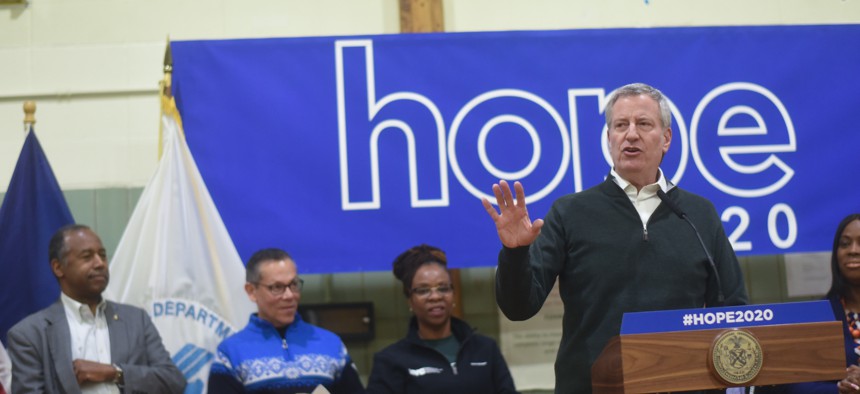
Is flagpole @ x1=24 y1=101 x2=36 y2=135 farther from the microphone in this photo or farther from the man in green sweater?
the microphone

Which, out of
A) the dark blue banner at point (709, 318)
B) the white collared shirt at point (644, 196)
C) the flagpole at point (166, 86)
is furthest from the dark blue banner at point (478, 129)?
the dark blue banner at point (709, 318)

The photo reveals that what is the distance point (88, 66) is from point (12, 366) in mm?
1599

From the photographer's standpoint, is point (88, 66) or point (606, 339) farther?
point (88, 66)

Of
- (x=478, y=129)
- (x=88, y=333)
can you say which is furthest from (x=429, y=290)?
(x=88, y=333)

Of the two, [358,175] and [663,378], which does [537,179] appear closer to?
[358,175]

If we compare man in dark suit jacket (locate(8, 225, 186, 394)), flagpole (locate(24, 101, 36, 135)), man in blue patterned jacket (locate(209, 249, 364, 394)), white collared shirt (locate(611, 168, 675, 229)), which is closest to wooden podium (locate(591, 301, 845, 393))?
white collared shirt (locate(611, 168, 675, 229))

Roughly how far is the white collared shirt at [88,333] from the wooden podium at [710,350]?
7.09 ft

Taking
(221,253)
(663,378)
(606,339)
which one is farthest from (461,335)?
(663,378)

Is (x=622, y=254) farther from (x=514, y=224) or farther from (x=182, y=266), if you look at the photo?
(x=182, y=266)

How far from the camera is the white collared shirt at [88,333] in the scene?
354 centimetres

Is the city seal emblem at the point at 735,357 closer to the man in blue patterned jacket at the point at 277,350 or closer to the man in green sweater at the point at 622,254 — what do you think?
the man in green sweater at the point at 622,254

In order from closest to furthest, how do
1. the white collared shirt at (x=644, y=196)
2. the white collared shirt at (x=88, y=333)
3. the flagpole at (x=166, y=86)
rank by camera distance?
1. the white collared shirt at (x=644, y=196)
2. the white collared shirt at (x=88, y=333)
3. the flagpole at (x=166, y=86)

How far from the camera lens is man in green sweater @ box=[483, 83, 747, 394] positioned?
7.61 feet

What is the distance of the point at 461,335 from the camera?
3.90m
